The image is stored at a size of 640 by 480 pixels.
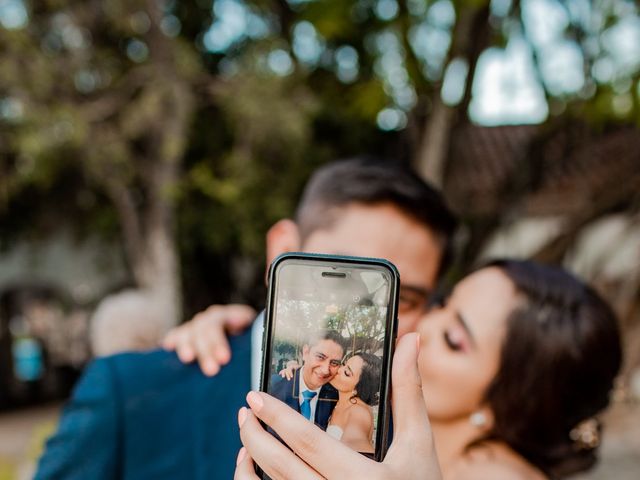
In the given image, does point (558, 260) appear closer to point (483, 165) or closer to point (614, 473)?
point (614, 473)

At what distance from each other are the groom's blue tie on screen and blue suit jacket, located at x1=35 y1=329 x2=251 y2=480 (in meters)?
0.42

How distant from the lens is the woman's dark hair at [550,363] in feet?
6.68

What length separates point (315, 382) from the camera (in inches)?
35.8

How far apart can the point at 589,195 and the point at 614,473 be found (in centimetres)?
402

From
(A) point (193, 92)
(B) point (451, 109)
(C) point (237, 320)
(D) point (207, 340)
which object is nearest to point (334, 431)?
(D) point (207, 340)

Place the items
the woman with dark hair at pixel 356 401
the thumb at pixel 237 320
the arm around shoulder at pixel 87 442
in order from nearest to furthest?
the woman with dark hair at pixel 356 401
the arm around shoulder at pixel 87 442
the thumb at pixel 237 320

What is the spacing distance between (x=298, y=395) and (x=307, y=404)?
20mm

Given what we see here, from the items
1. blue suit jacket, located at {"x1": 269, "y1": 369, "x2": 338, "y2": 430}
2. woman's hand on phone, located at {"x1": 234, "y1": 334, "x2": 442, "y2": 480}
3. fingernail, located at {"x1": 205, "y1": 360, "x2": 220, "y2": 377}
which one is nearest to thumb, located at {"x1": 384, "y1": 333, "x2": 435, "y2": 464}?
woman's hand on phone, located at {"x1": 234, "y1": 334, "x2": 442, "y2": 480}

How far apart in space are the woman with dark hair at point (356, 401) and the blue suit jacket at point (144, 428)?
17.3 inches

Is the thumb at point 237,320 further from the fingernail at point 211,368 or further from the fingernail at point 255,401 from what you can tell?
the fingernail at point 255,401

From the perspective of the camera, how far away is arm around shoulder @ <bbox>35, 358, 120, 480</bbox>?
1270 millimetres

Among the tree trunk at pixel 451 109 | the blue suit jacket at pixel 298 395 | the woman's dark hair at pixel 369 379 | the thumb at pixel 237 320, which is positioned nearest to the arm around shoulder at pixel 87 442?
the thumb at pixel 237 320

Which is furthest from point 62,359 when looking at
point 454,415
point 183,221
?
point 454,415

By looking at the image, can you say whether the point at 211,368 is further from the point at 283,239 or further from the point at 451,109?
the point at 451,109
